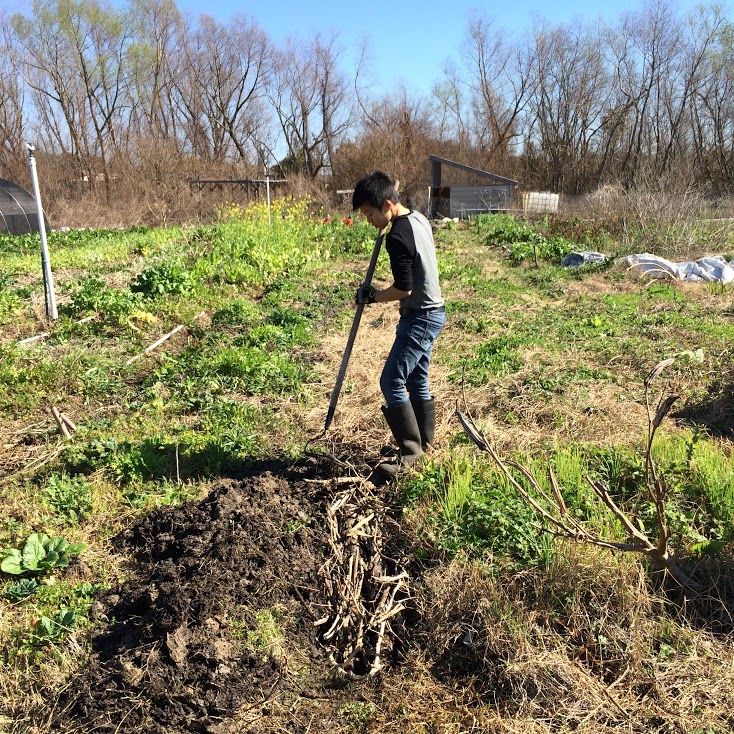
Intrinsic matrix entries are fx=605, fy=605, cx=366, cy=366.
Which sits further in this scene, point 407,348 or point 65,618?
point 407,348

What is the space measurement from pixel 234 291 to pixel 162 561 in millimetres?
6552

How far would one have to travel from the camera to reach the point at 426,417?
161 inches

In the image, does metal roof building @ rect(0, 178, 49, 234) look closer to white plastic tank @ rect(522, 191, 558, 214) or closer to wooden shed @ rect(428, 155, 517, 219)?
wooden shed @ rect(428, 155, 517, 219)

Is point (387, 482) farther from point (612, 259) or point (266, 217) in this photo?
point (266, 217)

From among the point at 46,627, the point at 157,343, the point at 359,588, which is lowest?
the point at 359,588

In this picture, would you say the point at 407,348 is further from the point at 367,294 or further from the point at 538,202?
the point at 538,202

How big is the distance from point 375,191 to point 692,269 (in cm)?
920

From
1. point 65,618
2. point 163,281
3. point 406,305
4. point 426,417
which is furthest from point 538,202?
point 65,618

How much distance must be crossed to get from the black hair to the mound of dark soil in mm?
1831

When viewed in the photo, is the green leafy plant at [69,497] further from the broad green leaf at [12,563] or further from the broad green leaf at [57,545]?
the broad green leaf at [12,563]

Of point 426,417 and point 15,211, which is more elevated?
point 15,211

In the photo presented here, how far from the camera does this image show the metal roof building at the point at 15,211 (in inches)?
723

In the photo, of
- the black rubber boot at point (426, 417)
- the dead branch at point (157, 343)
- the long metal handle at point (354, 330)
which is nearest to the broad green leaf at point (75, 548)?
the long metal handle at point (354, 330)

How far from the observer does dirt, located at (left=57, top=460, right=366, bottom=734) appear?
246 cm
